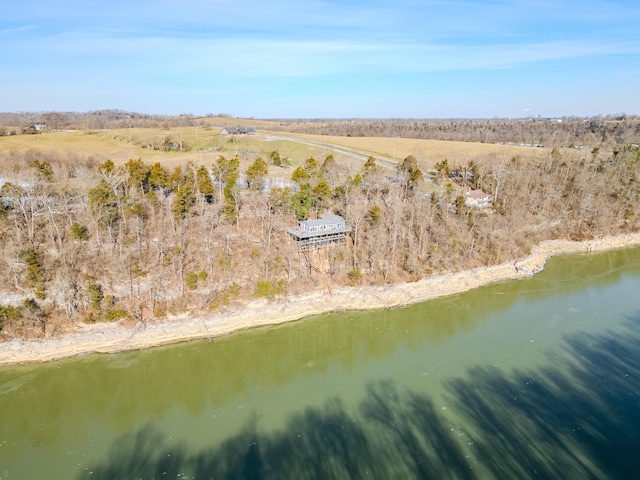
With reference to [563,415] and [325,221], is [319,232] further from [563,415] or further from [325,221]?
[563,415]

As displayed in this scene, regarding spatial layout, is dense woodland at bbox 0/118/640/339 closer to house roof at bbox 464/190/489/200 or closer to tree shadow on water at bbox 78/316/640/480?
house roof at bbox 464/190/489/200

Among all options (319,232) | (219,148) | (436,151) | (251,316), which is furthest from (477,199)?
(219,148)

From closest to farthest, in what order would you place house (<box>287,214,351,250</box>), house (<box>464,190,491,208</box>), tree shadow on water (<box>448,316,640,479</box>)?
tree shadow on water (<box>448,316,640,479</box>), house (<box>287,214,351,250</box>), house (<box>464,190,491,208</box>)

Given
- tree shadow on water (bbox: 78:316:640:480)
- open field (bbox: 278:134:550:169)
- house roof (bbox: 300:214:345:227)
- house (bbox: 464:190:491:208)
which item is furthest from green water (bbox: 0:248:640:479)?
open field (bbox: 278:134:550:169)

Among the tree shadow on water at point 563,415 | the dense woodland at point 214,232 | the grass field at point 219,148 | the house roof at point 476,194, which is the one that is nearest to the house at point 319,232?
the dense woodland at point 214,232

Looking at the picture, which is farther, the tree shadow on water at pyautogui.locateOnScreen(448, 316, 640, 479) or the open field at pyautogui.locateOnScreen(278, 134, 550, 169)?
the open field at pyautogui.locateOnScreen(278, 134, 550, 169)

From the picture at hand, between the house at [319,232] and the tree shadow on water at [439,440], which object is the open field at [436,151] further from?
the tree shadow on water at [439,440]

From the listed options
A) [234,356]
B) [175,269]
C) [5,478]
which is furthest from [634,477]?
[175,269]
